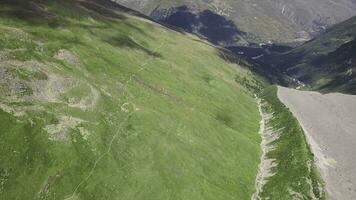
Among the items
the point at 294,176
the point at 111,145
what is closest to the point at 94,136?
the point at 111,145

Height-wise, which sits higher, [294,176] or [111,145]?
[294,176]

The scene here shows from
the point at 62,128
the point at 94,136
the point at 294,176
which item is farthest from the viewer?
the point at 294,176

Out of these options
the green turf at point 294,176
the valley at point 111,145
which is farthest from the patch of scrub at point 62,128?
the green turf at point 294,176

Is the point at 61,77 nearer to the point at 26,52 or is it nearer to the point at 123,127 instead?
the point at 26,52

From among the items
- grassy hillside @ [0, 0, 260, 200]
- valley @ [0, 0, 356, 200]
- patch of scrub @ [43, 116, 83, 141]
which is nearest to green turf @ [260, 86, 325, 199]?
valley @ [0, 0, 356, 200]

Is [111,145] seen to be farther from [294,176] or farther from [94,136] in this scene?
[294,176]

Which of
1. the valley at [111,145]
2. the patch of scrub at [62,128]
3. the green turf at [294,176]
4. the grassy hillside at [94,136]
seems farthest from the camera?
the green turf at [294,176]

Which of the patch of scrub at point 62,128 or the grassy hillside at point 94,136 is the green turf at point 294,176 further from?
the patch of scrub at point 62,128

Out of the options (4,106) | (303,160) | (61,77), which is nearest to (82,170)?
(4,106)
